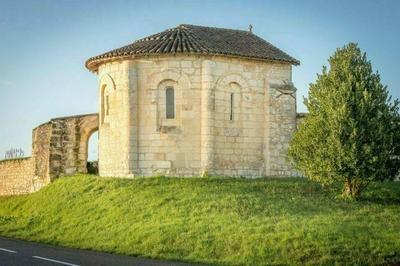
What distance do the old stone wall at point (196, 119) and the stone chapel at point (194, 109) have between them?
0.05 metres

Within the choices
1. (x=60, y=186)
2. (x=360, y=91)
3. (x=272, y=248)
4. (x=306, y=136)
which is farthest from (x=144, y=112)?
(x=272, y=248)

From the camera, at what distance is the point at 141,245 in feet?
65.4

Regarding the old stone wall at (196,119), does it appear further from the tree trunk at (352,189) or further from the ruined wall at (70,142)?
the tree trunk at (352,189)

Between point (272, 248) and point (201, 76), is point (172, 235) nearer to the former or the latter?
point (272, 248)

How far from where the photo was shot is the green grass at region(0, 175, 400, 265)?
1792cm

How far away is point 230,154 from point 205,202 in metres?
6.35

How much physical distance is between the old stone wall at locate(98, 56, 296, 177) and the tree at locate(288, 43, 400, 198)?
476 centimetres

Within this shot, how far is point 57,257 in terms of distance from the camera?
56.9 feet

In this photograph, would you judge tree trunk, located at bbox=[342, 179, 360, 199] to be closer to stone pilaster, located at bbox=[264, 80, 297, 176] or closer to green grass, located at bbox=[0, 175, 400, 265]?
green grass, located at bbox=[0, 175, 400, 265]

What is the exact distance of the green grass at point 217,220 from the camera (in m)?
17.9

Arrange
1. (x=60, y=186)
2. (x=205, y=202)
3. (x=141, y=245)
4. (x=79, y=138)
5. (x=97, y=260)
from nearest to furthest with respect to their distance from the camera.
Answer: (x=97, y=260), (x=141, y=245), (x=205, y=202), (x=60, y=186), (x=79, y=138)

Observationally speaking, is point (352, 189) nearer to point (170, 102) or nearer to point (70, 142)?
point (170, 102)

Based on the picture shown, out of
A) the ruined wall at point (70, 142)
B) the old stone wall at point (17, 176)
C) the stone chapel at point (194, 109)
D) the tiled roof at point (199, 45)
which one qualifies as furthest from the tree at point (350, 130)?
the old stone wall at point (17, 176)

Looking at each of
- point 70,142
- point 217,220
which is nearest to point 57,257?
point 217,220
